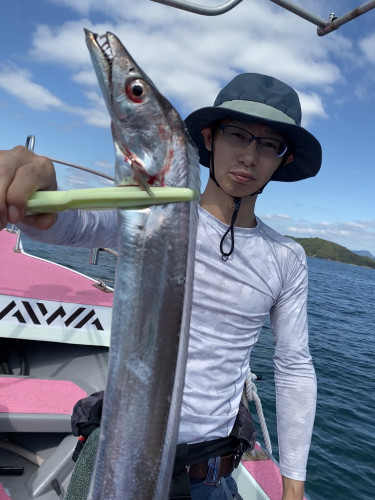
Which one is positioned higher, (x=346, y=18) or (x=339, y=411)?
(x=346, y=18)

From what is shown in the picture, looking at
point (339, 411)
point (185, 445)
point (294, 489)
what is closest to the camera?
point (185, 445)

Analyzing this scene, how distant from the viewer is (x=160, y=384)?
107cm

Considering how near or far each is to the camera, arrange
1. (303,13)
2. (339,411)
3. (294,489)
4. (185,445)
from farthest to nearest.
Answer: (339,411) < (303,13) < (294,489) < (185,445)

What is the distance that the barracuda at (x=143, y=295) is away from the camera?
1.06 metres

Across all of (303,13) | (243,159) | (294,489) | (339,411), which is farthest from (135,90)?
(339,411)

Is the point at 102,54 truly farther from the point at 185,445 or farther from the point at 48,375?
the point at 48,375

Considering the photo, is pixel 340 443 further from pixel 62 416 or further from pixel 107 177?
pixel 107 177

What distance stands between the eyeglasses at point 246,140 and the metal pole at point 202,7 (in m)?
0.59

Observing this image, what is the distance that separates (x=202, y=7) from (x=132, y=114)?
1.29m

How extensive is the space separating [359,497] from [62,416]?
20.0 feet

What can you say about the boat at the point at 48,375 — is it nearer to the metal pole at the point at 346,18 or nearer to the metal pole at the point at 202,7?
the metal pole at the point at 202,7

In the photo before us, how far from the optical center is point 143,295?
1062 millimetres

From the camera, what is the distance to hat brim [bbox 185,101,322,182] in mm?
1958

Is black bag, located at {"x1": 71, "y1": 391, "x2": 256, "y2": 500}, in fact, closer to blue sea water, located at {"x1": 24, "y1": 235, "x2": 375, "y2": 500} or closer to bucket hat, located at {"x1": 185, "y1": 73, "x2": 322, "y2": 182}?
bucket hat, located at {"x1": 185, "y1": 73, "x2": 322, "y2": 182}
